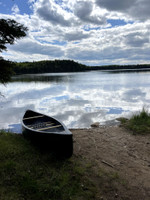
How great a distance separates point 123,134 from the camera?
8711 mm

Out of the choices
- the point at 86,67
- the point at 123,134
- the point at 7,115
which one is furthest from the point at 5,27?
the point at 86,67

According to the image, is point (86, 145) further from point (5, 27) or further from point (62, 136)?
point (5, 27)

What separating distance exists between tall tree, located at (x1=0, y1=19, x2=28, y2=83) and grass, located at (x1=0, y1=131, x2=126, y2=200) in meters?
2.72

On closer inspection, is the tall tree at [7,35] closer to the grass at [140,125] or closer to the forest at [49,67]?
the grass at [140,125]

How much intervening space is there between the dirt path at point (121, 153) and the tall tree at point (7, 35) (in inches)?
157

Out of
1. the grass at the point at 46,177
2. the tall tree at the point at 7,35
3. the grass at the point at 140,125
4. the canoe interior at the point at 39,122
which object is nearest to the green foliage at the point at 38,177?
the grass at the point at 46,177

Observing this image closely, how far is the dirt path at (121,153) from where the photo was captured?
4551mm

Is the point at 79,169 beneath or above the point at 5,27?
beneath

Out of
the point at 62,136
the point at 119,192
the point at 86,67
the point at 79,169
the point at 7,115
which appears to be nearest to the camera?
the point at 119,192

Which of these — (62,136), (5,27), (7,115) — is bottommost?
(7,115)

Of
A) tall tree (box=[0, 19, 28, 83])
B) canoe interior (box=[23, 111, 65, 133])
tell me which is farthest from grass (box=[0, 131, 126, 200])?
tall tree (box=[0, 19, 28, 83])

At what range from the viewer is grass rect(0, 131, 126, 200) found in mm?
3834

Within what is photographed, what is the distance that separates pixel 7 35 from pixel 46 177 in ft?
15.5

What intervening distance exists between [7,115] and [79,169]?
1123cm
